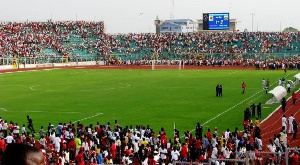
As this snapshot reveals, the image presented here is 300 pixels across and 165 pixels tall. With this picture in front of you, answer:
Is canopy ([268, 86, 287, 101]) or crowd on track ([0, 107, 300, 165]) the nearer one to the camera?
crowd on track ([0, 107, 300, 165])

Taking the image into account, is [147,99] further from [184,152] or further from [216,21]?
[216,21]

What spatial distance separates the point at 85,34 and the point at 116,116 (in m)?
70.9

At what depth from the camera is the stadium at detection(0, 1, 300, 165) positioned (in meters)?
19.4

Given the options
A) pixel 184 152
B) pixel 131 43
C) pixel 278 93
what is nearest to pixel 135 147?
pixel 184 152

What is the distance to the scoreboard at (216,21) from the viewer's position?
89375 millimetres

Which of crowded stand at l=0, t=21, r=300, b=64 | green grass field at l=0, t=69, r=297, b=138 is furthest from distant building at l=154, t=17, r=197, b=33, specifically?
green grass field at l=0, t=69, r=297, b=138

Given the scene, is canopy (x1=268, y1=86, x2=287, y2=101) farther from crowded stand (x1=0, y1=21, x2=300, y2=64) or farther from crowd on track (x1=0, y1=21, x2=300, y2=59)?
crowd on track (x1=0, y1=21, x2=300, y2=59)

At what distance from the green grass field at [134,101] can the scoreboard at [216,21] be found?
33745 millimetres

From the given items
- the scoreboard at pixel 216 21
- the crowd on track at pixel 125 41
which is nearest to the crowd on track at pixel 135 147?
the crowd on track at pixel 125 41

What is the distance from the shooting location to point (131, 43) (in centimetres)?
10100

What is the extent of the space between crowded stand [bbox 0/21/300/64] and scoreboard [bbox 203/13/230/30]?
14.6 ft

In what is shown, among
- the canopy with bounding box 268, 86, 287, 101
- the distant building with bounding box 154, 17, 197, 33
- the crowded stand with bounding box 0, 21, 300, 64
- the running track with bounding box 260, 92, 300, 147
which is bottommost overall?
the running track with bounding box 260, 92, 300, 147

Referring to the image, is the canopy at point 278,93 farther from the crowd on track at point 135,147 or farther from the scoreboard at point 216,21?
the scoreboard at point 216,21

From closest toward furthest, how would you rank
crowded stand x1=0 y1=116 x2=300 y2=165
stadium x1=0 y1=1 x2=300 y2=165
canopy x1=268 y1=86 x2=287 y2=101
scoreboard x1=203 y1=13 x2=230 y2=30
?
crowded stand x1=0 y1=116 x2=300 y2=165, stadium x1=0 y1=1 x2=300 y2=165, canopy x1=268 y1=86 x2=287 y2=101, scoreboard x1=203 y1=13 x2=230 y2=30
